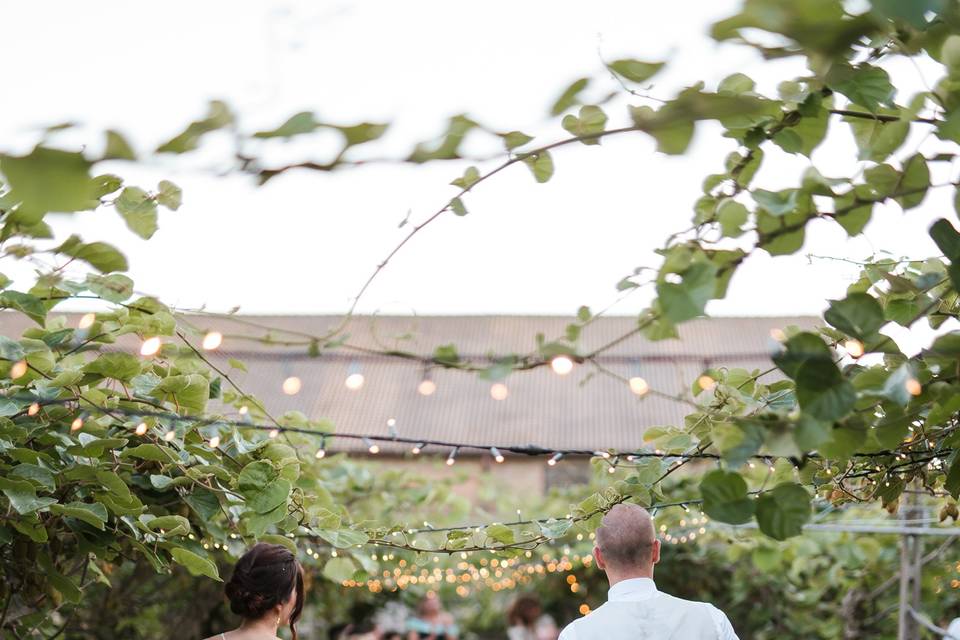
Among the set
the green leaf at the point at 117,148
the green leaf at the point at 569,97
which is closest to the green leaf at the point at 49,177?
the green leaf at the point at 117,148

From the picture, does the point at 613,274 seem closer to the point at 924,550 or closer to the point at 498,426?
the point at 924,550

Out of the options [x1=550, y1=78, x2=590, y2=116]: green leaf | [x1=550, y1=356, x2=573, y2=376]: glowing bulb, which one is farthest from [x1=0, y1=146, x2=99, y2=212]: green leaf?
[x1=550, y1=356, x2=573, y2=376]: glowing bulb

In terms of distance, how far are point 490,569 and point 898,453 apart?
7.29 metres

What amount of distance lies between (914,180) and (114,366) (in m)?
1.78

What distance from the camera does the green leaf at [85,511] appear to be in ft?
7.95

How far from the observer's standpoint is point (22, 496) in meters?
2.33

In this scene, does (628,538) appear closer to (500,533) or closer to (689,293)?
(500,533)

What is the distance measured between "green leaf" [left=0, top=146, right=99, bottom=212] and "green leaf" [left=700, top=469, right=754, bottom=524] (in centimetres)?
90

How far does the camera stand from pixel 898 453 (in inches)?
90.7

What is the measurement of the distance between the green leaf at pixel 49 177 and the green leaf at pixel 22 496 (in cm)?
164

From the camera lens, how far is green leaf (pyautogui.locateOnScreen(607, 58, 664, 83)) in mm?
1202

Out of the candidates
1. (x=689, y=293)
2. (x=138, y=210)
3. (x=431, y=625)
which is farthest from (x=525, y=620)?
(x=689, y=293)

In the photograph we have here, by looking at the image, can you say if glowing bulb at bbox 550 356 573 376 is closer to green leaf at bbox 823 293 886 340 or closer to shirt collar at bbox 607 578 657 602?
green leaf at bbox 823 293 886 340

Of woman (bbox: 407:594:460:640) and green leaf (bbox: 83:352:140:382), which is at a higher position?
green leaf (bbox: 83:352:140:382)
